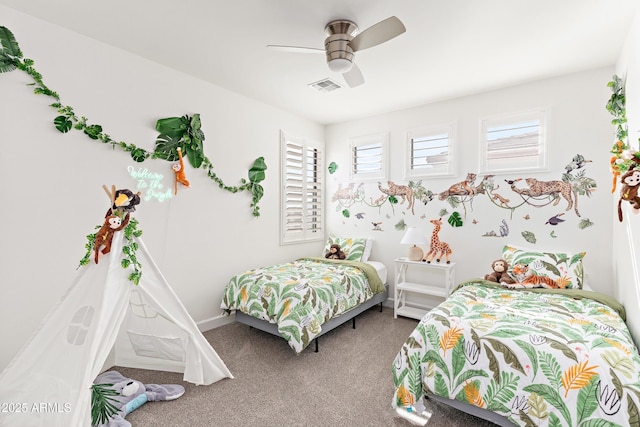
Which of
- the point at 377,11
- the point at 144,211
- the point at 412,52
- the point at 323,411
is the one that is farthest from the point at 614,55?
the point at 144,211

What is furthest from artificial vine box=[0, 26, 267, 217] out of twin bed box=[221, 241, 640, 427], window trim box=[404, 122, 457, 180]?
window trim box=[404, 122, 457, 180]

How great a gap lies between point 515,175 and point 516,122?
61 centimetres

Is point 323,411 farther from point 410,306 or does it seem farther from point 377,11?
point 377,11

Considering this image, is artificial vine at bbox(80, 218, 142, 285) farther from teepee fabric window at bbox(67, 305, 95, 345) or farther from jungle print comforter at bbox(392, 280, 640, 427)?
jungle print comforter at bbox(392, 280, 640, 427)

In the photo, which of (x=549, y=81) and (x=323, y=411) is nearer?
(x=323, y=411)

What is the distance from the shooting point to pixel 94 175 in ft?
8.61

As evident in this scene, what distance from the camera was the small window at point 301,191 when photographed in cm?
439

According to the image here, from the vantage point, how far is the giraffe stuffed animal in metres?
3.82

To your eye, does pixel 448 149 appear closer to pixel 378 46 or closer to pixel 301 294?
pixel 378 46

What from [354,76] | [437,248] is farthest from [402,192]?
[354,76]

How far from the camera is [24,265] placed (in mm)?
2277

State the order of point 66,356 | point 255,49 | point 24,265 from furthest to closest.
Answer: point 255,49
point 24,265
point 66,356

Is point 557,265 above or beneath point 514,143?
beneath

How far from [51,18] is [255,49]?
1546 millimetres
